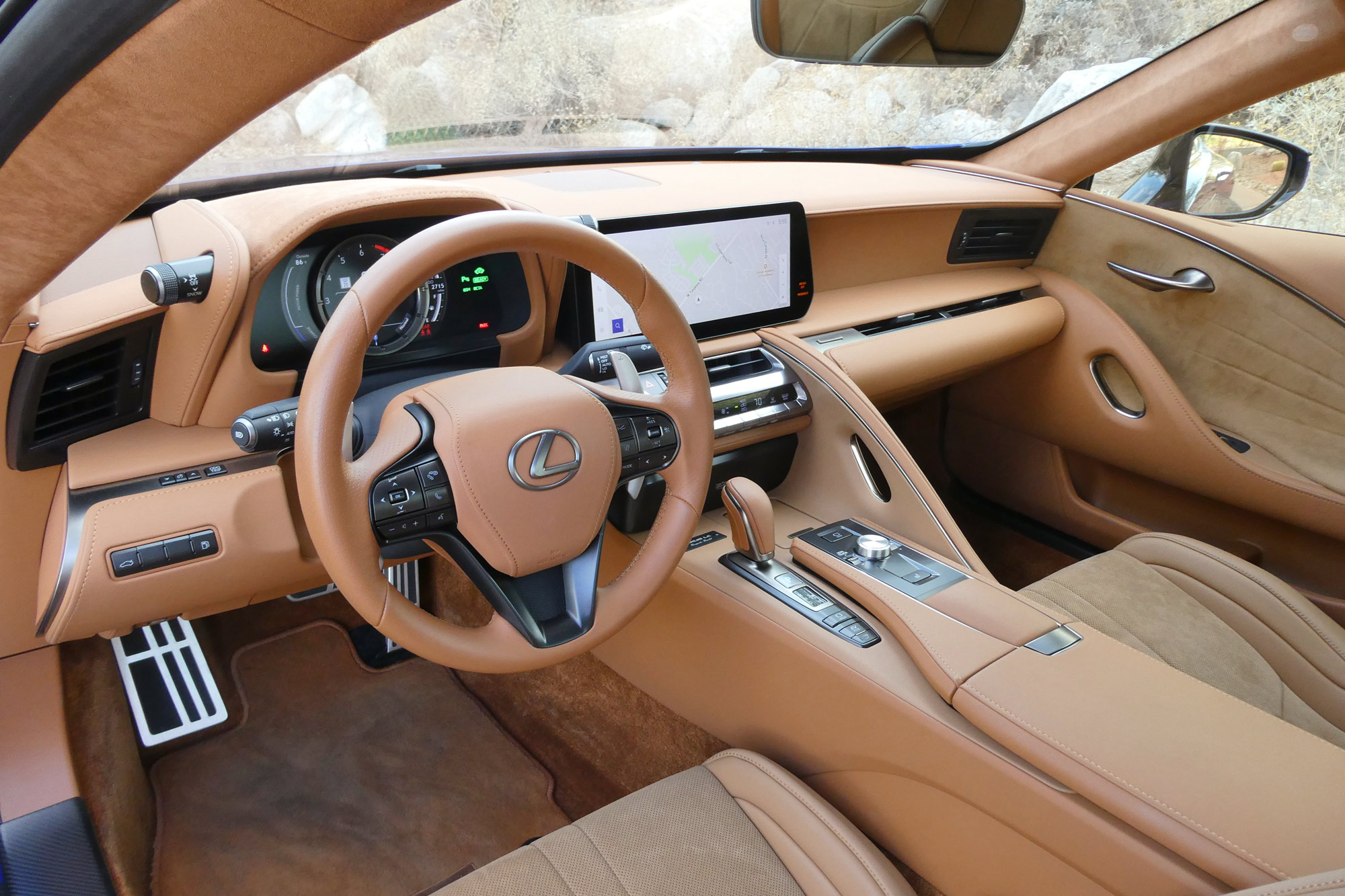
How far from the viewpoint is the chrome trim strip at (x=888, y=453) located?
1573mm

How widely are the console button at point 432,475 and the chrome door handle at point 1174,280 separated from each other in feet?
6.60

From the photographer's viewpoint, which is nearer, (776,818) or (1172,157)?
(776,818)

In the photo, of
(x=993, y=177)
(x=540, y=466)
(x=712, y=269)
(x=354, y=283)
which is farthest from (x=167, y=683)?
(x=993, y=177)

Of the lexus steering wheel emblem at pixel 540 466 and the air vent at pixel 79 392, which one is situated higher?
the air vent at pixel 79 392

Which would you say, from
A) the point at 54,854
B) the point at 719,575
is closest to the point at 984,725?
the point at 719,575

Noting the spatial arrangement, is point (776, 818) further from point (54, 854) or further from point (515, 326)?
point (54, 854)

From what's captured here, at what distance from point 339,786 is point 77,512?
0.94 meters

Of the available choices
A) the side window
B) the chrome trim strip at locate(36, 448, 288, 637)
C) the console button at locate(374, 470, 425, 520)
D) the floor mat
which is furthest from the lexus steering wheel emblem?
the side window

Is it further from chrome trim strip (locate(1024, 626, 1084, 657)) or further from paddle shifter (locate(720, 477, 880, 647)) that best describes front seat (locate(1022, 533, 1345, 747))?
paddle shifter (locate(720, 477, 880, 647))

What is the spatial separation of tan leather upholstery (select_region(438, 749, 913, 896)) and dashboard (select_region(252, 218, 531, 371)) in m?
0.77

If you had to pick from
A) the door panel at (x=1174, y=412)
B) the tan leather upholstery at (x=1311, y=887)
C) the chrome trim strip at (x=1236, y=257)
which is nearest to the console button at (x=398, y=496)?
the tan leather upholstery at (x=1311, y=887)

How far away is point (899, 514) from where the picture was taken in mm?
1673

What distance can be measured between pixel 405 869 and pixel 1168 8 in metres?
2.82

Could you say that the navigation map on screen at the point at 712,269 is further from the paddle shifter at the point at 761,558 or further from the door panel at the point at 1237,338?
the door panel at the point at 1237,338
